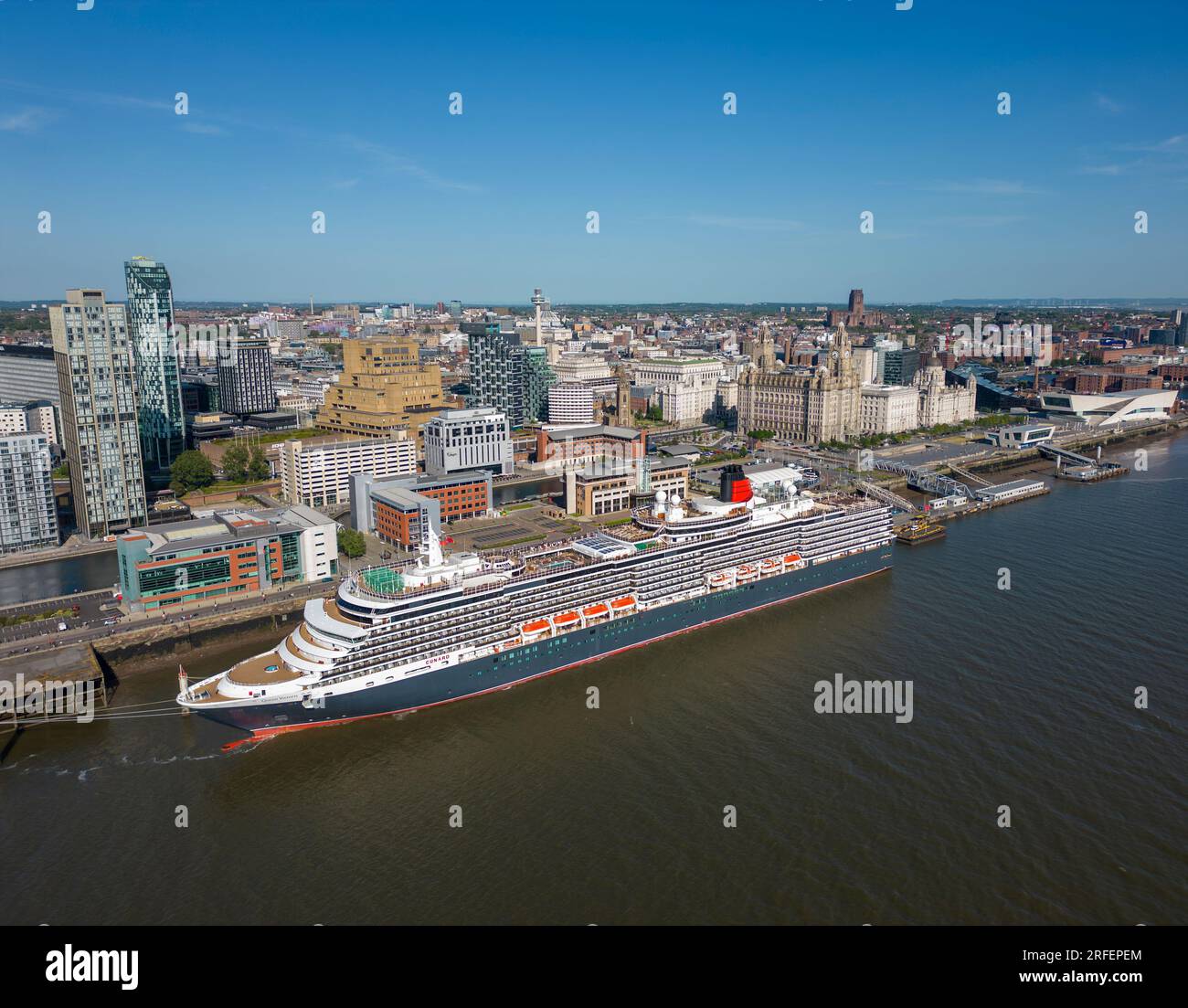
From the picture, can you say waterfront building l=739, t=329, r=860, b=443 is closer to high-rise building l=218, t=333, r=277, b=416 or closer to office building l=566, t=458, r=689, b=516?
office building l=566, t=458, r=689, b=516

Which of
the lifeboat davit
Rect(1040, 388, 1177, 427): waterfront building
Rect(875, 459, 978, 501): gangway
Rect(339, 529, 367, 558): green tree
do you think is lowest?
the lifeboat davit

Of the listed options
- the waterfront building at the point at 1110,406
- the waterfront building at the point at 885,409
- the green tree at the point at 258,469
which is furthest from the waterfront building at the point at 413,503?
the waterfront building at the point at 1110,406

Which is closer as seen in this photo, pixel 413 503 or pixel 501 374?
pixel 413 503

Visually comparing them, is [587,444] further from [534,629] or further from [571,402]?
[534,629]

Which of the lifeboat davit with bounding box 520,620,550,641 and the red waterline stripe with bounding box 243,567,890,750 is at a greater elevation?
the lifeboat davit with bounding box 520,620,550,641

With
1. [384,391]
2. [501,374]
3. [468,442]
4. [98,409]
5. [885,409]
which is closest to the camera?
[98,409]

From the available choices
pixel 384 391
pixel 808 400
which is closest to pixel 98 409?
pixel 384 391

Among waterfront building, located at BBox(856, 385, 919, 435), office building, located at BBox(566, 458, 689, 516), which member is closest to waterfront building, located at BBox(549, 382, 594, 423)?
office building, located at BBox(566, 458, 689, 516)
